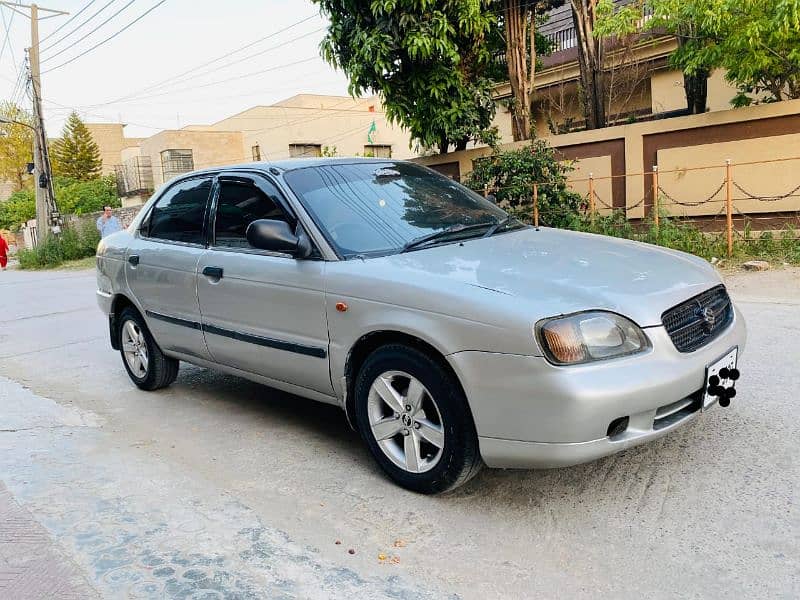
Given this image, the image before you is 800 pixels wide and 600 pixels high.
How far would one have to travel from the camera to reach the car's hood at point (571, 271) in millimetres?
3098

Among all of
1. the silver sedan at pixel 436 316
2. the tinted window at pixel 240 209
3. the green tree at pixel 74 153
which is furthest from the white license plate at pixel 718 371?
the green tree at pixel 74 153

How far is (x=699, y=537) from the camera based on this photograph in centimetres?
296

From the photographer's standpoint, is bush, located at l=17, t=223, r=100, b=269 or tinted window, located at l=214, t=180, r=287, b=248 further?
bush, located at l=17, t=223, r=100, b=269

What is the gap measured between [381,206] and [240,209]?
3.32ft

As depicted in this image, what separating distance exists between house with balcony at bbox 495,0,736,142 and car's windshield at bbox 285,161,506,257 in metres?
10.1

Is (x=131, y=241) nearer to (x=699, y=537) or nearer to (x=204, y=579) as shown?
(x=204, y=579)

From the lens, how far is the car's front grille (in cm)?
319

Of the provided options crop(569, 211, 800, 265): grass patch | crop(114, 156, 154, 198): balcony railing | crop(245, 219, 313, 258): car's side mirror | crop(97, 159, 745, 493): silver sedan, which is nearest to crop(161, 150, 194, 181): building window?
crop(114, 156, 154, 198): balcony railing

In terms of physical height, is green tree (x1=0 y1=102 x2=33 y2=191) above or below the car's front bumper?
above

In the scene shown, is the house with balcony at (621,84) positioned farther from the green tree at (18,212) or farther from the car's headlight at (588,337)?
the green tree at (18,212)

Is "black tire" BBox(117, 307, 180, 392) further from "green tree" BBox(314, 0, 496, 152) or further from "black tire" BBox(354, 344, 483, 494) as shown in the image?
"green tree" BBox(314, 0, 496, 152)

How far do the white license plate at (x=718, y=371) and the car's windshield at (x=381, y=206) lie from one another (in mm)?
1520

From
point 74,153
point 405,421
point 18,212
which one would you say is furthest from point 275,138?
point 405,421

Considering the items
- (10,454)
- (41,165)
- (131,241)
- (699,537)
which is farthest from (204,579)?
(41,165)
